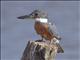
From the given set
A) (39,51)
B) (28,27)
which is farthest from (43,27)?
(28,27)

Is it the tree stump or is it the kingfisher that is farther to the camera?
the kingfisher

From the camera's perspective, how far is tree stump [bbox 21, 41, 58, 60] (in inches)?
180

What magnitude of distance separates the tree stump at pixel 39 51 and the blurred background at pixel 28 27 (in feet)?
10.4

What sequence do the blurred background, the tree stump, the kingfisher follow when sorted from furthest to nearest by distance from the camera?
the blurred background, the kingfisher, the tree stump

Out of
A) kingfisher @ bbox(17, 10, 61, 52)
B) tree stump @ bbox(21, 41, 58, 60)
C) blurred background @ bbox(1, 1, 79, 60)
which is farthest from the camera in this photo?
blurred background @ bbox(1, 1, 79, 60)

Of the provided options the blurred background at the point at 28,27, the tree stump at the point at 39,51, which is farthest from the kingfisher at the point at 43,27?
the blurred background at the point at 28,27

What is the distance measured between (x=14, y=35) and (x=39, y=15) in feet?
13.9

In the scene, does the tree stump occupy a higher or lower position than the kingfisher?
lower

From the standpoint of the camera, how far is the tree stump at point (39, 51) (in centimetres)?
457

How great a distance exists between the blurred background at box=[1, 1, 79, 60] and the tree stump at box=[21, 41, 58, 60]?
3.16 meters

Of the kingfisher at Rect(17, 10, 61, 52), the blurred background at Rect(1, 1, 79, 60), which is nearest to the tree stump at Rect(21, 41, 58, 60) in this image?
the kingfisher at Rect(17, 10, 61, 52)

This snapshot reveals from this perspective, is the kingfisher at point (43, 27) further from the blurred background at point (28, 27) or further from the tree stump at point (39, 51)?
the blurred background at point (28, 27)

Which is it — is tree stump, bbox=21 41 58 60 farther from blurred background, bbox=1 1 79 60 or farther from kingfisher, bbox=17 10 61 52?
blurred background, bbox=1 1 79 60

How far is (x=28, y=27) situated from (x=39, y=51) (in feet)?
14.3
